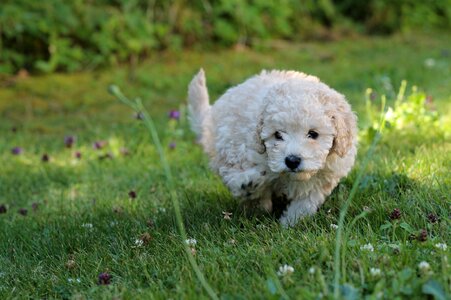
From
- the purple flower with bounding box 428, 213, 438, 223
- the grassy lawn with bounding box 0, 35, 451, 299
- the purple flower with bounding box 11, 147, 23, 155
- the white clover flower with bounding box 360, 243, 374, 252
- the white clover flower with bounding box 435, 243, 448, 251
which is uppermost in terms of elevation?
the white clover flower with bounding box 435, 243, 448, 251

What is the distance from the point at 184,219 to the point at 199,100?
1.15 m

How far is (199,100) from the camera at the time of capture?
4.78m

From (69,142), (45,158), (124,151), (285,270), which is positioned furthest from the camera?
(69,142)

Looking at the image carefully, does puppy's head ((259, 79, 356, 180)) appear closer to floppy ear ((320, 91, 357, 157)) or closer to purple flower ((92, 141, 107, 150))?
floppy ear ((320, 91, 357, 157))

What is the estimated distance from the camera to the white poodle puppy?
3.38 meters

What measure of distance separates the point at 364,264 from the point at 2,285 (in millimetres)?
1874

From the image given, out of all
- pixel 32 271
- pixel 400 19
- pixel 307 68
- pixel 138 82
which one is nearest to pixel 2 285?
pixel 32 271

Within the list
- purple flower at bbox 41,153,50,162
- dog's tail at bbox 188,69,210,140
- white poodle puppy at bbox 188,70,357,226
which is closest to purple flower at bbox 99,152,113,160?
purple flower at bbox 41,153,50,162

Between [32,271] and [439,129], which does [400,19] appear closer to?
[439,129]

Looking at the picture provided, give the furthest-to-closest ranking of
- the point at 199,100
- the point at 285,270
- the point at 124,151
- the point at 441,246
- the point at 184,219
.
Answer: the point at 124,151
the point at 199,100
the point at 184,219
the point at 441,246
the point at 285,270

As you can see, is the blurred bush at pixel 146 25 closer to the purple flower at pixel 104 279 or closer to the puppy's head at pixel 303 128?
the puppy's head at pixel 303 128

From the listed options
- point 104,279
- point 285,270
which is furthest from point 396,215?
point 104,279

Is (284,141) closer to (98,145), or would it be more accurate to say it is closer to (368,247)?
(368,247)

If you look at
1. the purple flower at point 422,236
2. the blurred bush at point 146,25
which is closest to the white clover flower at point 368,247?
the purple flower at point 422,236
